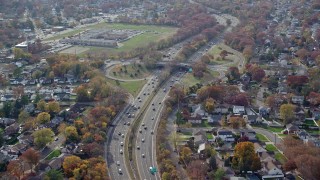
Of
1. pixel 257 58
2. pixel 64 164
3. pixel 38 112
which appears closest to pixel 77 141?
pixel 64 164

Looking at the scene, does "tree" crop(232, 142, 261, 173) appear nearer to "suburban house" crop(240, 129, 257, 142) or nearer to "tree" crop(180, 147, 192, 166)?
"tree" crop(180, 147, 192, 166)

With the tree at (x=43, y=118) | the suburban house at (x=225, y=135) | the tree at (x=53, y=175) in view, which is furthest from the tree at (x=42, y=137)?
the suburban house at (x=225, y=135)

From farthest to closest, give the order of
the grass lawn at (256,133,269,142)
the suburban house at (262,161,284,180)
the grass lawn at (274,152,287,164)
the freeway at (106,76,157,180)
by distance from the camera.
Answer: the grass lawn at (256,133,269,142) < the grass lawn at (274,152,287,164) < the freeway at (106,76,157,180) < the suburban house at (262,161,284,180)

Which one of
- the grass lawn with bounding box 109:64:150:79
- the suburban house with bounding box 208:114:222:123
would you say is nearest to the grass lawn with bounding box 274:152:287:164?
the suburban house with bounding box 208:114:222:123

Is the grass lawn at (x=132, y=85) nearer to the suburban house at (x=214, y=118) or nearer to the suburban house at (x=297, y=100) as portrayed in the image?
the suburban house at (x=214, y=118)

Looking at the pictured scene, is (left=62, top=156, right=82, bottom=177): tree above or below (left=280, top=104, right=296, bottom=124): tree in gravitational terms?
below

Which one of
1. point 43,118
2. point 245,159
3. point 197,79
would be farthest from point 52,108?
point 245,159
